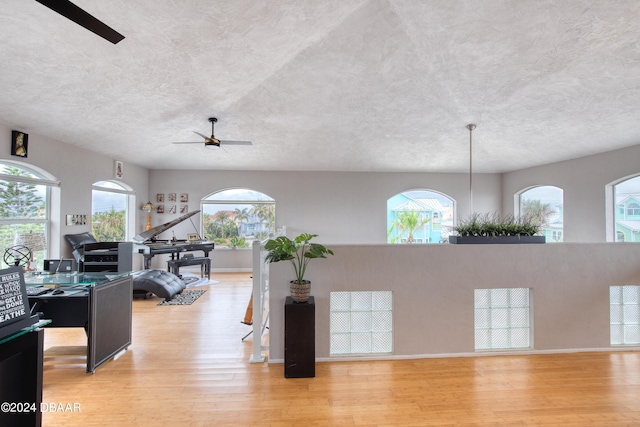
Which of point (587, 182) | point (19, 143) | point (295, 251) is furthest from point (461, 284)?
point (19, 143)

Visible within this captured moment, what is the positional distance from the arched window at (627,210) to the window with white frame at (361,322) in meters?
5.23

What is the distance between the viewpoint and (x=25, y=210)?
4398 mm

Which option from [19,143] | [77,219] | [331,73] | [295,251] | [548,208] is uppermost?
[331,73]

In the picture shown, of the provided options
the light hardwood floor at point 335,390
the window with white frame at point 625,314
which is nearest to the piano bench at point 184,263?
the light hardwood floor at point 335,390

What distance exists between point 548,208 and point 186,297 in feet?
27.2

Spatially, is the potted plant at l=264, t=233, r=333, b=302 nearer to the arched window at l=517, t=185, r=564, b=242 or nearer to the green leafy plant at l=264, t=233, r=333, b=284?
the green leafy plant at l=264, t=233, r=333, b=284

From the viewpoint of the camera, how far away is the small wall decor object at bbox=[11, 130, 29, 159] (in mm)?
4059

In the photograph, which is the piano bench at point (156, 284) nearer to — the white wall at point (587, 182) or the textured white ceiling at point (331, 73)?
the textured white ceiling at point (331, 73)

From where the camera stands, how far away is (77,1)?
243 centimetres

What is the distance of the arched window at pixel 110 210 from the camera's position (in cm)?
589

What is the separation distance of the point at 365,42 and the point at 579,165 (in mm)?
5557

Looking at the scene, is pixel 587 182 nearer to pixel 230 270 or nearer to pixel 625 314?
pixel 625 314

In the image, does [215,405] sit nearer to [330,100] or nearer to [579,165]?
[330,100]

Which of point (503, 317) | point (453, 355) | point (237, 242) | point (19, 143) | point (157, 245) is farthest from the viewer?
point (237, 242)
